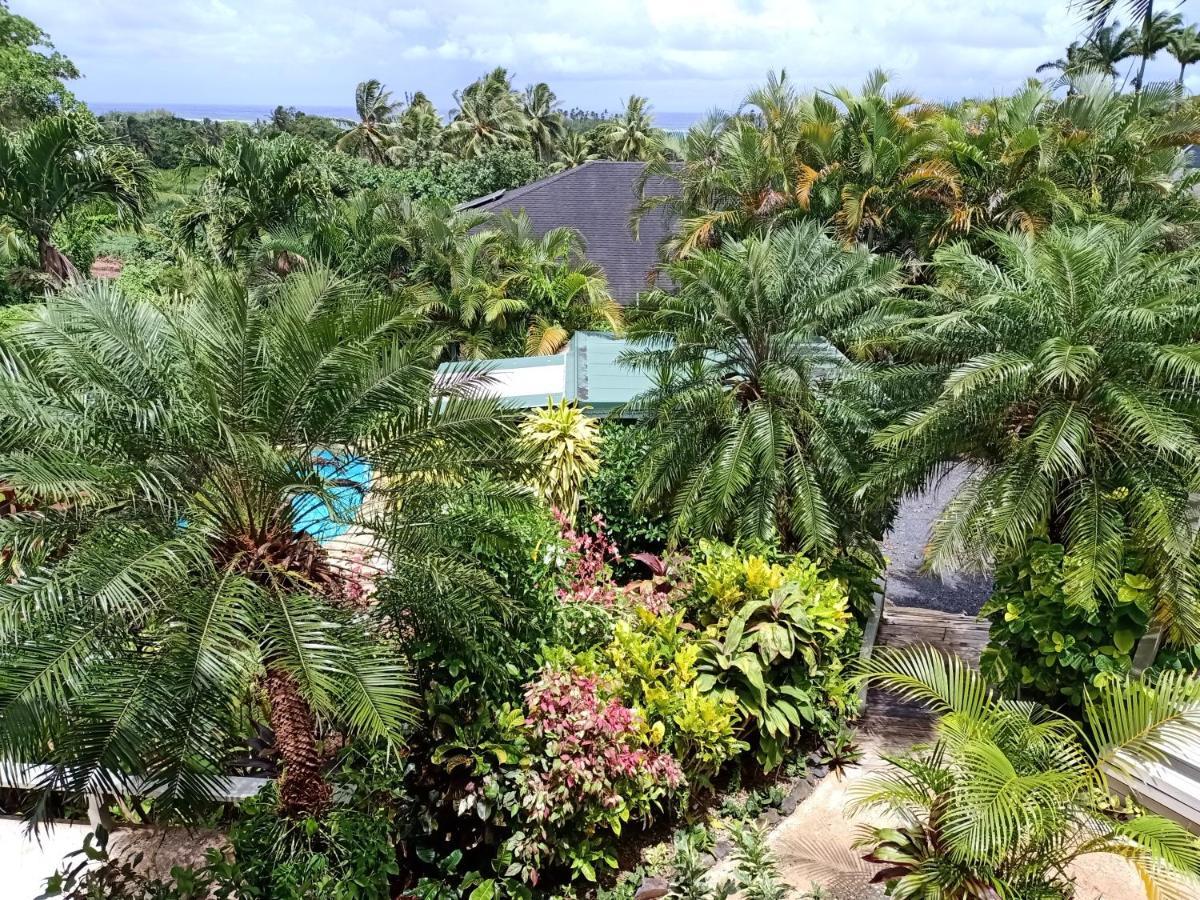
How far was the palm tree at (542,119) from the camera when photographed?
41.3 meters

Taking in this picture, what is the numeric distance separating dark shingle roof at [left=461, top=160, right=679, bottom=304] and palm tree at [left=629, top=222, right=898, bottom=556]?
444 inches

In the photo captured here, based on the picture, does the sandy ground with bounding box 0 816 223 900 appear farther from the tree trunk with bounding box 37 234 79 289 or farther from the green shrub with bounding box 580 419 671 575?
the tree trunk with bounding box 37 234 79 289

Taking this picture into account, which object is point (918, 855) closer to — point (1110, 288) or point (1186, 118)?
point (1110, 288)

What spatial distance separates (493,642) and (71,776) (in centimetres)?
251

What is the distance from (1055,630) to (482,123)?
36.0m

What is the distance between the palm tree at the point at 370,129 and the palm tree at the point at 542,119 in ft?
A: 23.2

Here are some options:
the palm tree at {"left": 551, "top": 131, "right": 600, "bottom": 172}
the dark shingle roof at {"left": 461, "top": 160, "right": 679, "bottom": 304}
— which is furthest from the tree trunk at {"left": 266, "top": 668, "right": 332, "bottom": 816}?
the palm tree at {"left": 551, "top": 131, "right": 600, "bottom": 172}

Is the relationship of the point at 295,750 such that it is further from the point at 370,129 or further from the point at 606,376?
the point at 370,129

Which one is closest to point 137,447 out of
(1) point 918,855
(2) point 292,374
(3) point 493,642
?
(2) point 292,374

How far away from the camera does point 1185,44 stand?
3403cm

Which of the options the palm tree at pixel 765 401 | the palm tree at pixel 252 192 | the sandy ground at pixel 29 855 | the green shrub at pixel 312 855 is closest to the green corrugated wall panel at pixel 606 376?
the palm tree at pixel 765 401

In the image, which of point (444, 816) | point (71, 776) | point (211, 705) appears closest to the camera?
point (71, 776)

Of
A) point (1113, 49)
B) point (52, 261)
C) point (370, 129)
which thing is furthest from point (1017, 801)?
point (370, 129)

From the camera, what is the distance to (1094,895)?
17.3 ft
